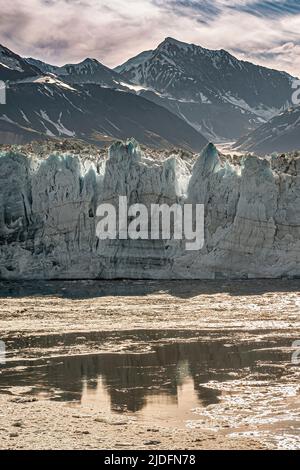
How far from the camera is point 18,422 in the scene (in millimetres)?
15102

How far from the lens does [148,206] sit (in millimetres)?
37188

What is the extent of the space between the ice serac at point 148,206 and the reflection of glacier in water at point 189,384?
1212 cm

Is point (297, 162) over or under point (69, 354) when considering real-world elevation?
over

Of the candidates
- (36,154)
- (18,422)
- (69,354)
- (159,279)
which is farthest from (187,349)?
(36,154)

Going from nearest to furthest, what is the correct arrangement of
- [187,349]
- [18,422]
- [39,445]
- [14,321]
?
1. [39,445]
2. [18,422]
3. [187,349]
4. [14,321]

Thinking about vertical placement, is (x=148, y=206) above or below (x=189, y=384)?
above

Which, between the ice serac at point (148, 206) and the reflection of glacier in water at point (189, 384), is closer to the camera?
the reflection of glacier in water at point (189, 384)

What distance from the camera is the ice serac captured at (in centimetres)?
3606

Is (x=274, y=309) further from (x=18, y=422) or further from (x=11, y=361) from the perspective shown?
(x=18, y=422)

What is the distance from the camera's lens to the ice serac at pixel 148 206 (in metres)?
36.1

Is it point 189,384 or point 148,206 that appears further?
point 148,206

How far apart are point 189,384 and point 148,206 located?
757 inches

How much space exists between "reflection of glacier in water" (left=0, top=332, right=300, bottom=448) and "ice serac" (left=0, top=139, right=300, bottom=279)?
12117 mm

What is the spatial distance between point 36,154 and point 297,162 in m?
12.4
